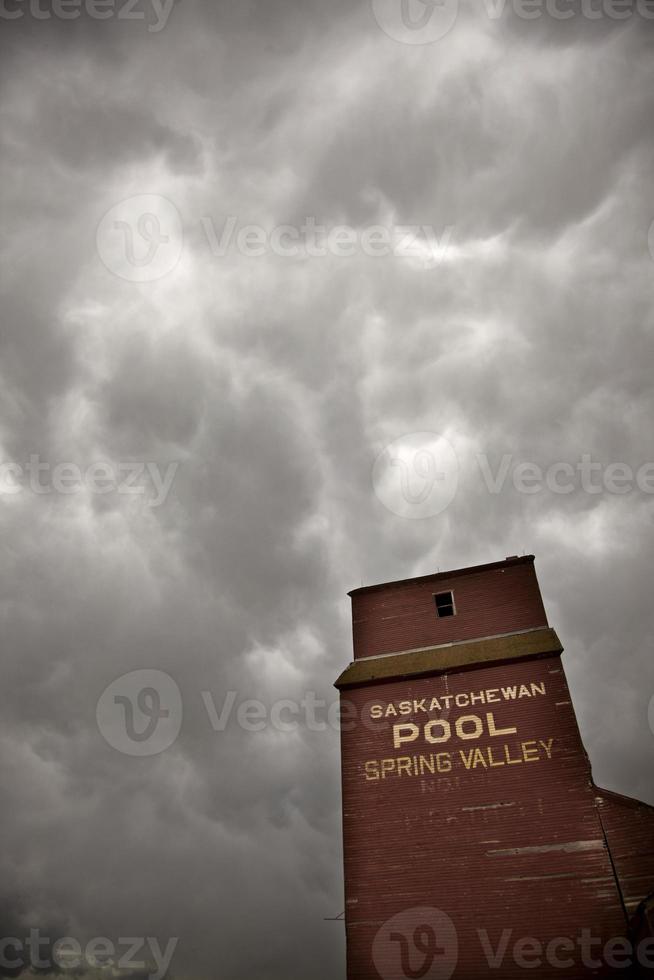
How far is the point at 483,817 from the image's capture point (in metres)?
20.0

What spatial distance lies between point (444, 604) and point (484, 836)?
890 centimetres

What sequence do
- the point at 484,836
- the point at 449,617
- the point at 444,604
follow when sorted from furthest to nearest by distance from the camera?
the point at 444,604 → the point at 449,617 → the point at 484,836

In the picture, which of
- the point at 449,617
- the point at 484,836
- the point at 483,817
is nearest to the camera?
the point at 484,836

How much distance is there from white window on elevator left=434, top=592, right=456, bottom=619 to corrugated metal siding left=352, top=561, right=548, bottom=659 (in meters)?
0.17

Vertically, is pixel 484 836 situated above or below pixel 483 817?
below

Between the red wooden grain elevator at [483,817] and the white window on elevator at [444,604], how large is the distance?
48 cm

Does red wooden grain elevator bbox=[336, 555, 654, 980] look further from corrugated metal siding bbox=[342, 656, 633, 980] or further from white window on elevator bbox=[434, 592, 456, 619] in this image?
white window on elevator bbox=[434, 592, 456, 619]

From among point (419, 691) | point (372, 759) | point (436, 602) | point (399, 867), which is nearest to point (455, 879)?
point (399, 867)

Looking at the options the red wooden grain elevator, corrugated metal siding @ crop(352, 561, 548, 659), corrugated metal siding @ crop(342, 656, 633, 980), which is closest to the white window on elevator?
corrugated metal siding @ crop(352, 561, 548, 659)

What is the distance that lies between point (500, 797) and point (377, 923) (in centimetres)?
544

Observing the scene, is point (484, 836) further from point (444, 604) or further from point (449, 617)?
point (444, 604)

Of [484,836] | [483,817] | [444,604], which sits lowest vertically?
[484,836]

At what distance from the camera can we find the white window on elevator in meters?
25.7

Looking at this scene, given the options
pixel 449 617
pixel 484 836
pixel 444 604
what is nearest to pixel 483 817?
pixel 484 836
